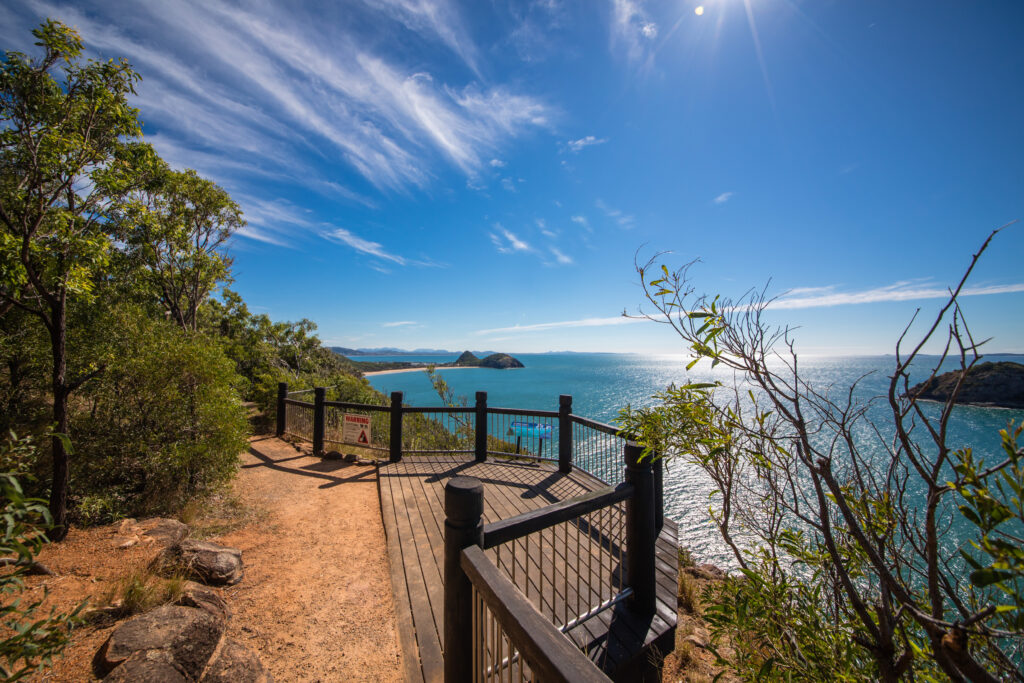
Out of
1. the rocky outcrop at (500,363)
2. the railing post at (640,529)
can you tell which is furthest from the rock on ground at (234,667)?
the rocky outcrop at (500,363)

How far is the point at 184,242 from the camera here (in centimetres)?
1331

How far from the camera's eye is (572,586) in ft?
11.5

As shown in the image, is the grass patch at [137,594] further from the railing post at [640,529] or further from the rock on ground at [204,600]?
the railing post at [640,529]

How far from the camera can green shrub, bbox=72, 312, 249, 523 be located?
4863 millimetres

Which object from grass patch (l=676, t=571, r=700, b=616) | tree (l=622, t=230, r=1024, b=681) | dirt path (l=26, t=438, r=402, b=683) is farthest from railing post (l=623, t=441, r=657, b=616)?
grass patch (l=676, t=571, r=700, b=616)

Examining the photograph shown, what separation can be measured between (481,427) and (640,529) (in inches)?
189

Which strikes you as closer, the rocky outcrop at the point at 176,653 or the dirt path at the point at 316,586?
the rocky outcrop at the point at 176,653

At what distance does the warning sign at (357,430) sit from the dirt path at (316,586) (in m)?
1.25

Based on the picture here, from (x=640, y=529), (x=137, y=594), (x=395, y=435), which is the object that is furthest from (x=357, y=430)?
(x=640, y=529)

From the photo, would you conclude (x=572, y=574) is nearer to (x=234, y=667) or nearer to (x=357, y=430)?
(x=234, y=667)

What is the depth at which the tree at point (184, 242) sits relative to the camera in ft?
37.8

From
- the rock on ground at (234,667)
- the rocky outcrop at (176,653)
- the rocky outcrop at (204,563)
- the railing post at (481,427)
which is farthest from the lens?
the railing post at (481,427)

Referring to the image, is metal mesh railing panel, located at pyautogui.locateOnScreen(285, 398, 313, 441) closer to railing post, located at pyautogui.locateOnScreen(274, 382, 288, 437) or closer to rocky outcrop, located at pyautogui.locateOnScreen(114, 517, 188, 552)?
railing post, located at pyautogui.locateOnScreen(274, 382, 288, 437)

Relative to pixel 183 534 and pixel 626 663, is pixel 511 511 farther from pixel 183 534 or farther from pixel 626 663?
pixel 183 534
